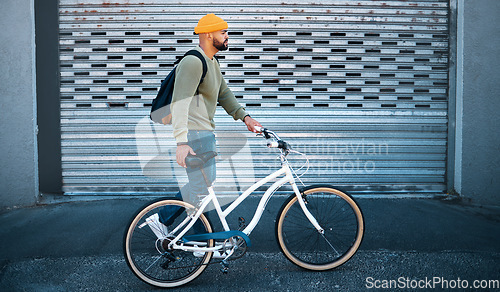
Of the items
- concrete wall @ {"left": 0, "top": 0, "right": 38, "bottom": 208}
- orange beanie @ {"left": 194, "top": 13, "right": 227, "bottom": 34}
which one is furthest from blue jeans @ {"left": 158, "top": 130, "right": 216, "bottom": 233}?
concrete wall @ {"left": 0, "top": 0, "right": 38, "bottom": 208}

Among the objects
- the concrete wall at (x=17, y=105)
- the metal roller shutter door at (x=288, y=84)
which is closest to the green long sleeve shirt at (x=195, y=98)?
the metal roller shutter door at (x=288, y=84)

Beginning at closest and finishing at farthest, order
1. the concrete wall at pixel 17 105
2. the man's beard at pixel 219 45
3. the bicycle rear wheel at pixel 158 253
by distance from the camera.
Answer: the bicycle rear wheel at pixel 158 253 → the man's beard at pixel 219 45 → the concrete wall at pixel 17 105

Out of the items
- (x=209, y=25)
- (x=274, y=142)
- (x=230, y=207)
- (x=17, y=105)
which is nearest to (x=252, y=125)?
(x=274, y=142)

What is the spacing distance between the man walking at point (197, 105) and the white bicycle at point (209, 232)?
98mm

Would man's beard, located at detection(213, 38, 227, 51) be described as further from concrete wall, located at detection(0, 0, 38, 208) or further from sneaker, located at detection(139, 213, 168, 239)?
concrete wall, located at detection(0, 0, 38, 208)

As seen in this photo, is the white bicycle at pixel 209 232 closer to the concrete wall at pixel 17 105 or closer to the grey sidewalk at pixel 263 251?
the grey sidewalk at pixel 263 251

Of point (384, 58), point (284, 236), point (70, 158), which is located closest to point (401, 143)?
point (384, 58)

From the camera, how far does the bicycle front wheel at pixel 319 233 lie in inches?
131

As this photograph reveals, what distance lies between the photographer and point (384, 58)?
598 centimetres

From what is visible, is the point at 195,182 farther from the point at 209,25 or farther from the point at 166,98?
the point at 209,25

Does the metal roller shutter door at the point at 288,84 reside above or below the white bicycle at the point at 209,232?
above

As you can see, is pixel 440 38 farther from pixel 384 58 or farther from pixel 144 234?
pixel 144 234

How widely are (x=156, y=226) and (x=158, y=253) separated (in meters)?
0.26

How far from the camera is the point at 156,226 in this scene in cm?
310
